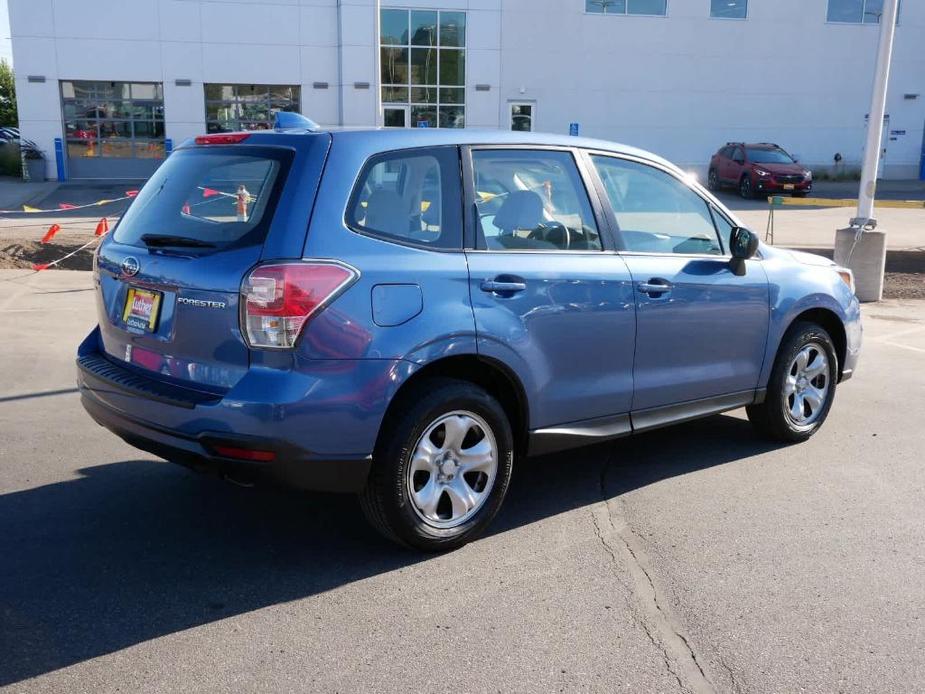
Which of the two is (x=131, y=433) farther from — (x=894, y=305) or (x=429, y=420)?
(x=894, y=305)

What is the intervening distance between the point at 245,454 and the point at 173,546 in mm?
862

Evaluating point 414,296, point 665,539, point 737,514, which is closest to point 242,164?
point 414,296

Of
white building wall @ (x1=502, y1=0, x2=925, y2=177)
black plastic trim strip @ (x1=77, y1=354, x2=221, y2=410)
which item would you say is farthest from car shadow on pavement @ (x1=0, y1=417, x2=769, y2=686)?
white building wall @ (x1=502, y1=0, x2=925, y2=177)

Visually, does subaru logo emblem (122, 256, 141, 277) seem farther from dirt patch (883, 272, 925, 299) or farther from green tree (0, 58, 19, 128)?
green tree (0, 58, 19, 128)

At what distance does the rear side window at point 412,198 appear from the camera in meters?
4.00

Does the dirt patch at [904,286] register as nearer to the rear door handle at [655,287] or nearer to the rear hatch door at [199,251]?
the rear door handle at [655,287]

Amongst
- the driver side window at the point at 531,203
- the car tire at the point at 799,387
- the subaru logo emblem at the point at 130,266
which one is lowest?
the car tire at the point at 799,387

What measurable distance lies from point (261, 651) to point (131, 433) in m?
1.24

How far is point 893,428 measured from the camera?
6.46 metres

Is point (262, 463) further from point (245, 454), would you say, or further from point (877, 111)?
point (877, 111)

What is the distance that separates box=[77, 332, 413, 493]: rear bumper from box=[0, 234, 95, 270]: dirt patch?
10535 millimetres

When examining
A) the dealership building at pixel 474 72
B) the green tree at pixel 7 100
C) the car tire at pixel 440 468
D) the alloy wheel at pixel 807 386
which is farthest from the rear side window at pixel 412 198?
the green tree at pixel 7 100

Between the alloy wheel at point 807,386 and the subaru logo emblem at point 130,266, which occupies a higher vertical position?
the subaru logo emblem at point 130,266

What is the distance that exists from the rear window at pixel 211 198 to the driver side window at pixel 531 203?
988 millimetres
